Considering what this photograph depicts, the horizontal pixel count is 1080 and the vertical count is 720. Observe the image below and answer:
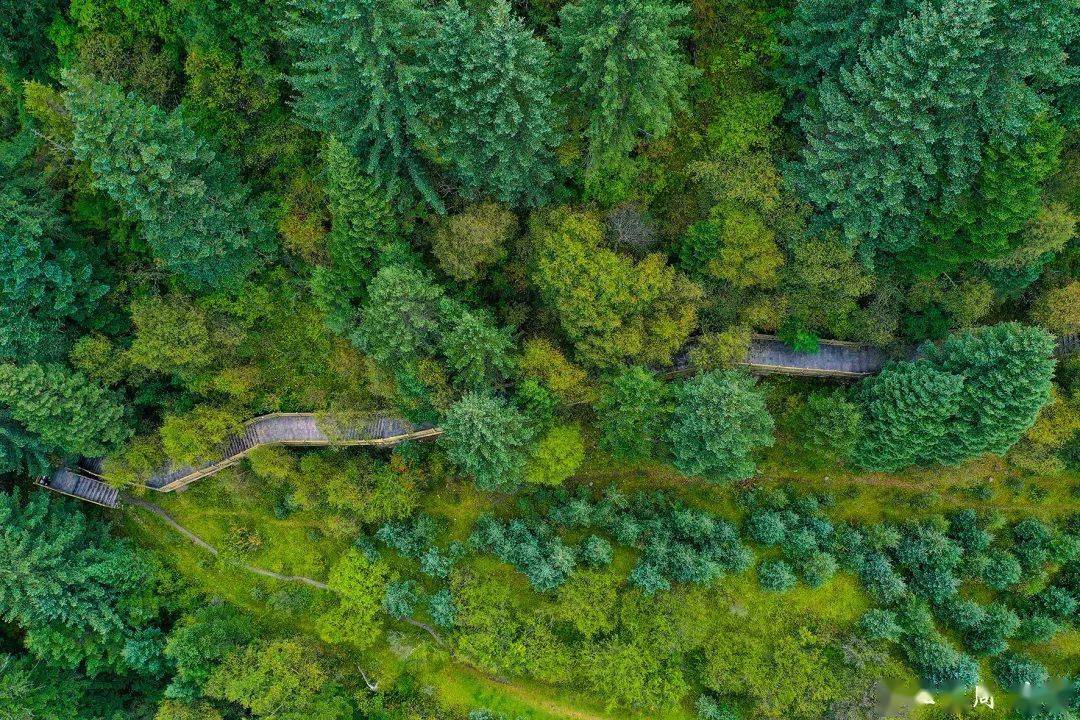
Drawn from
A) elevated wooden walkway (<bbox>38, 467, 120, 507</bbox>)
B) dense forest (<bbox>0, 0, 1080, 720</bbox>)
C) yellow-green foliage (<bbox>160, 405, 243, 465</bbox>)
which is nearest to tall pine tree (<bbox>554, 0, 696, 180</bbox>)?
dense forest (<bbox>0, 0, 1080, 720</bbox>)

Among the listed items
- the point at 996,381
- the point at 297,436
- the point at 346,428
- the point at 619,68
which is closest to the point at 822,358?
the point at 996,381

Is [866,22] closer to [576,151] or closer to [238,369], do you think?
[576,151]

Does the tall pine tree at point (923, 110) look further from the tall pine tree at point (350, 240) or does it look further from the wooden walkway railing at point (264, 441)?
the wooden walkway railing at point (264, 441)

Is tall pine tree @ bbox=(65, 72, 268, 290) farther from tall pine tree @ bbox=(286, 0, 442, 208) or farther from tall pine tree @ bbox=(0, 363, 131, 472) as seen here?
tall pine tree @ bbox=(0, 363, 131, 472)

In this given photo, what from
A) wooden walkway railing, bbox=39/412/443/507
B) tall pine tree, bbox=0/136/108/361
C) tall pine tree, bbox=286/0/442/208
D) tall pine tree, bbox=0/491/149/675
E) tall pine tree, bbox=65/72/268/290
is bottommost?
tall pine tree, bbox=0/491/149/675

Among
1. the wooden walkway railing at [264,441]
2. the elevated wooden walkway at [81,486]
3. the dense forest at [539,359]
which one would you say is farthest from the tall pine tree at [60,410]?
the wooden walkway railing at [264,441]

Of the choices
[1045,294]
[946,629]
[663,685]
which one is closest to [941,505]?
[946,629]
